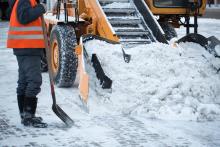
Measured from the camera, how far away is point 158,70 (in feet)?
19.6

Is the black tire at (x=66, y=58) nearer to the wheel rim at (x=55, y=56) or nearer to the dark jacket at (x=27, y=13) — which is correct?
the wheel rim at (x=55, y=56)

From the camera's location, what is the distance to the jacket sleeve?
498 centimetres

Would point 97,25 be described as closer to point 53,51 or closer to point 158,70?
point 53,51

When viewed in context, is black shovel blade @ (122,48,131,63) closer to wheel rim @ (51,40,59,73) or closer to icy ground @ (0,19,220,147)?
icy ground @ (0,19,220,147)

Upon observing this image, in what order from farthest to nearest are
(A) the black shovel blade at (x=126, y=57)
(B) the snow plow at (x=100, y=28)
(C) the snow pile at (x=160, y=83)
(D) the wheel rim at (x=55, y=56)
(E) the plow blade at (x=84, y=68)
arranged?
(D) the wheel rim at (x=55, y=56) < (B) the snow plow at (x=100, y=28) < (A) the black shovel blade at (x=126, y=57) < (E) the plow blade at (x=84, y=68) < (C) the snow pile at (x=160, y=83)

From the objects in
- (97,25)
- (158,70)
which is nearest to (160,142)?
(158,70)

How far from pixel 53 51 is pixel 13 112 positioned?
2067 mm

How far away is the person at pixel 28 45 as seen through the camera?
16.5 feet

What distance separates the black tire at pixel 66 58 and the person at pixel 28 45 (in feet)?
5.46

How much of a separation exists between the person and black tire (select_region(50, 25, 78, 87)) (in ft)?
5.46

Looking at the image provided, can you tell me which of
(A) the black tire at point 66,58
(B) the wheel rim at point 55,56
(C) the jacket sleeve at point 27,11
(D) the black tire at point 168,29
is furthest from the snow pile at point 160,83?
(D) the black tire at point 168,29

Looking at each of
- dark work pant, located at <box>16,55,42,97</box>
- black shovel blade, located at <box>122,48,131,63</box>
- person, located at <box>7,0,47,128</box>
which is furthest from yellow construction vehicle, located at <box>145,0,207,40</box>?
dark work pant, located at <box>16,55,42,97</box>

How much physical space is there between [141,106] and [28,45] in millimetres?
1480

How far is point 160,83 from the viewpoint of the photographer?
5.75 metres
